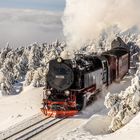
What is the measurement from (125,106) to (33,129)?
21.0 ft

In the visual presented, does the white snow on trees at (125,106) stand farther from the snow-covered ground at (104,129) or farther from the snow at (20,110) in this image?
the snow at (20,110)

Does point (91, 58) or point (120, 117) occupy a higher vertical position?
point (91, 58)

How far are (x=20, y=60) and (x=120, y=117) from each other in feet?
240

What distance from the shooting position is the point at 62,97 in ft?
101

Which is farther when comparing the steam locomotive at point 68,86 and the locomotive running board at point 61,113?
the steam locomotive at point 68,86

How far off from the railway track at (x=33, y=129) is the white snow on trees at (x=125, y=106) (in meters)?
4.85

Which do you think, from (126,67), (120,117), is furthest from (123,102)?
(126,67)

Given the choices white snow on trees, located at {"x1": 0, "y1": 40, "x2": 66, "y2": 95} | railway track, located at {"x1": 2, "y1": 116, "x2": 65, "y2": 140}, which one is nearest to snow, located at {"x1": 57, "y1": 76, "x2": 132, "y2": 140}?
railway track, located at {"x1": 2, "y1": 116, "x2": 65, "y2": 140}

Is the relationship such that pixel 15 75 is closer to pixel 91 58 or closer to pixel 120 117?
pixel 91 58

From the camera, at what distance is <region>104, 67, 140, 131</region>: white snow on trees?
2373 centimetres

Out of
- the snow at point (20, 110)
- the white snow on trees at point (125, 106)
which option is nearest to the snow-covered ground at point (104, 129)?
the white snow on trees at point (125, 106)

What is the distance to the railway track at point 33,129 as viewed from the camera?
2375 cm

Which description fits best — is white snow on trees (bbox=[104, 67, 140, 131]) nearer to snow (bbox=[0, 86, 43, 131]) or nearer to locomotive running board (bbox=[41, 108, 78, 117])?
locomotive running board (bbox=[41, 108, 78, 117])

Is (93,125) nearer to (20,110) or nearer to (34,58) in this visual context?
(20,110)
